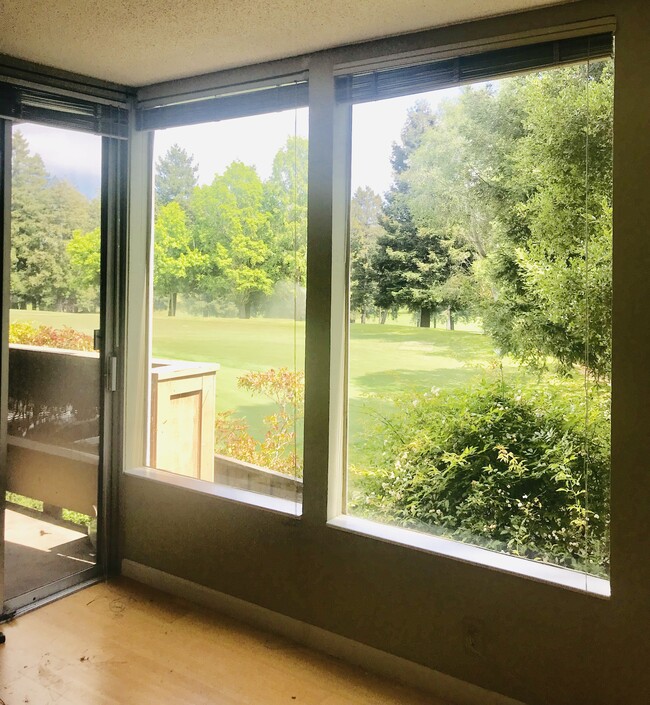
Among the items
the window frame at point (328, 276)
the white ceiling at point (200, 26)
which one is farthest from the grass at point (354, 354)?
the white ceiling at point (200, 26)

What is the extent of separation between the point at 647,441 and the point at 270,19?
1.96 metres

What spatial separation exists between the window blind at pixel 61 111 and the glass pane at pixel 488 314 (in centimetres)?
135

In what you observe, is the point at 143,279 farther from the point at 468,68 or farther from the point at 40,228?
the point at 468,68

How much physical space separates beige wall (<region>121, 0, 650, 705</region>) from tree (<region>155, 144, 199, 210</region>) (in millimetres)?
850

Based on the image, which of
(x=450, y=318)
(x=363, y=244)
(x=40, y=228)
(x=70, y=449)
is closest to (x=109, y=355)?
(x=70, y=449)

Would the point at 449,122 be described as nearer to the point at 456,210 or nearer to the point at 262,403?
the point at 456,210

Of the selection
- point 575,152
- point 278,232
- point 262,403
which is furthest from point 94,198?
point 575,152

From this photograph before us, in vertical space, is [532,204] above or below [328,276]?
above

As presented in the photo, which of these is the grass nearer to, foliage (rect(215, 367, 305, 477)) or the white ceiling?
foliage (rect(215, 367, 305, 477))

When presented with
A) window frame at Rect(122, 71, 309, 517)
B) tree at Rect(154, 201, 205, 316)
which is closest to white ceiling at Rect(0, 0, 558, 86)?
window frame at Rect(122, 71, 309, 517)

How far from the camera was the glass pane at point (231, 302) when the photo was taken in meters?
2.98

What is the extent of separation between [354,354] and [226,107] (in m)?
1.31

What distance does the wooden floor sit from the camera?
2.44 meters

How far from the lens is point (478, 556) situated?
7.97ft
